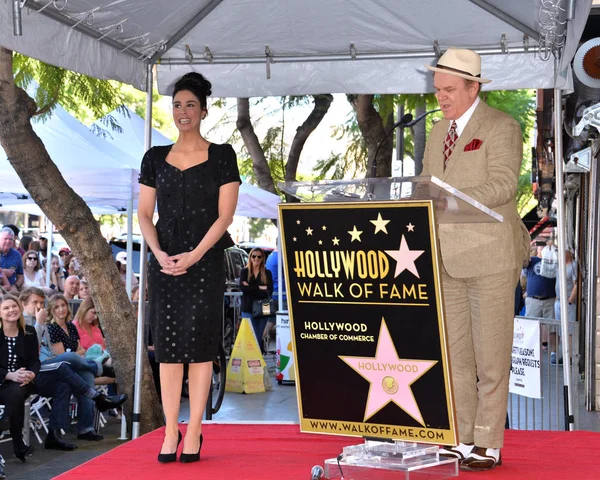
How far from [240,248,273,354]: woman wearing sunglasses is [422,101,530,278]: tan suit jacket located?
12.2 m

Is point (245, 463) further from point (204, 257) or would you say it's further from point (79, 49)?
point (79, 49)

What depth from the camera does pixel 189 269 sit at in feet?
17.9

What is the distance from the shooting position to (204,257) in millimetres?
5488

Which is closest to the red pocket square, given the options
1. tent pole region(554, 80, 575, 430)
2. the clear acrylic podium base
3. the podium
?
the podium

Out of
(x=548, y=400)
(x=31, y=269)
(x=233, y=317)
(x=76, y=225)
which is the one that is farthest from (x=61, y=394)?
(x=233, y=317)

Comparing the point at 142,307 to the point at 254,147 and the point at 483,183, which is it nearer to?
the point at 483,183

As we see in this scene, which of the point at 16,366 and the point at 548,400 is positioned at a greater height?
the point at 16,366

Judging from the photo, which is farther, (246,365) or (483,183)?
(246,365)

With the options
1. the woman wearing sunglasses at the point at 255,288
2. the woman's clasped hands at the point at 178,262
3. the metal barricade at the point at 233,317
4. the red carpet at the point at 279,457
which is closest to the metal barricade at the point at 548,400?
the red carpet at the point at 279,457

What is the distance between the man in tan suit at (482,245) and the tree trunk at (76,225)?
4853 millimetres

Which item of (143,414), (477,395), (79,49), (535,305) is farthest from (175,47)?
(535,305)

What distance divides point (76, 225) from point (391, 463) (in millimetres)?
5594

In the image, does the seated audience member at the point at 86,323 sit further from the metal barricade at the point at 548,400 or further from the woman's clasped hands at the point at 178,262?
the woman's clasped hands at the point at 178,262

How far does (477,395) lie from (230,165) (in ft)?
6.23
